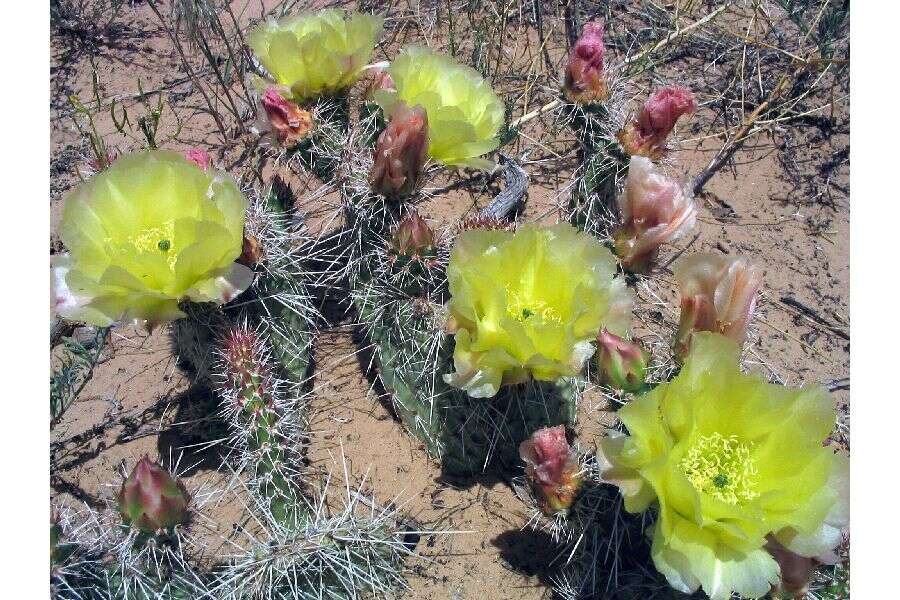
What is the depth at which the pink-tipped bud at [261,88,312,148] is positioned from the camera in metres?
1.36

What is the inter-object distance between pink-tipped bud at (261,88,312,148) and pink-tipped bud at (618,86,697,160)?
2.17ft

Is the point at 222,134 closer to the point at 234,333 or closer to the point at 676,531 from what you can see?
the point at 234,333

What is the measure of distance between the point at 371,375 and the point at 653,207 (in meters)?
0.83

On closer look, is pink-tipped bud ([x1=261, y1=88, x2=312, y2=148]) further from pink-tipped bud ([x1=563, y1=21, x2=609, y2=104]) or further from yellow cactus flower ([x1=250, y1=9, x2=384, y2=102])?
pink-tipped bud ([x1=563, y1=21, x2=609, y2=104])

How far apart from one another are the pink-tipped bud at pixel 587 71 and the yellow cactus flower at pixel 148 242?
764 millimetres

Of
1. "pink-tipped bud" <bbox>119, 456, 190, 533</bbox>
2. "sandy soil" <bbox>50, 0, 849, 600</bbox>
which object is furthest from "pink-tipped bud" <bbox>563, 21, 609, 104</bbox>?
"pink-tipped bud" <bbox>119, 456, 190, 533</bbox>

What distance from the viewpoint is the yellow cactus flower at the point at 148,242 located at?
112cm

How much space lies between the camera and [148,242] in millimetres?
1222

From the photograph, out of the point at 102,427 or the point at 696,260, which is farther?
the point at 102,427

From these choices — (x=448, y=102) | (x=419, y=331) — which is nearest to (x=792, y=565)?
(x=419, y=331)

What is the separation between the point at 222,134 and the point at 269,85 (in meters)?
0.93

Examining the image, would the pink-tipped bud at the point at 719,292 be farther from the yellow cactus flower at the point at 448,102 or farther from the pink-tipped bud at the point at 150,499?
the pink-tipped bud at the point at 150,499

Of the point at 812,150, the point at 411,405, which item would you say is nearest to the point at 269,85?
the point at 411,405

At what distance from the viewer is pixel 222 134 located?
2277mm
